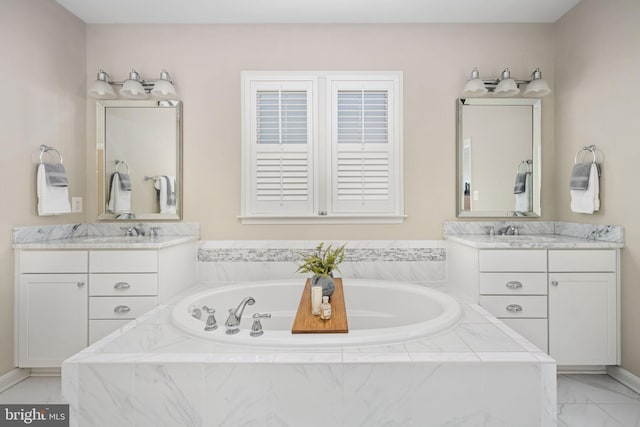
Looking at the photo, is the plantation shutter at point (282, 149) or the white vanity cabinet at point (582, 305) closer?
the white vanity cabinet at point (582, 305)

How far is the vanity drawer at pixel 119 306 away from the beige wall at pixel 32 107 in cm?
56

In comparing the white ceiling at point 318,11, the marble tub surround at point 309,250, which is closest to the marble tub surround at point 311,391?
the marble tub surround at point 309,250

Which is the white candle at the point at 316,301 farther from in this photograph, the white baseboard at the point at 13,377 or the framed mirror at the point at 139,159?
the white baseboard at the point at 13,377

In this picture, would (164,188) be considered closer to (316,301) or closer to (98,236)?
(98,236)

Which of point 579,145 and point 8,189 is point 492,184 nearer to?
point 579,145

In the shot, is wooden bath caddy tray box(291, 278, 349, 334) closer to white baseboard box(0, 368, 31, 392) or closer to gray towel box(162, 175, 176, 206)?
gray towel box(162, 175, 176, 206)

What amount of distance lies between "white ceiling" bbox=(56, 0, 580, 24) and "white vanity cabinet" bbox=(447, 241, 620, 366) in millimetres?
1853

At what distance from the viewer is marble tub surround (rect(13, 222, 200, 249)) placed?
2.16 metres

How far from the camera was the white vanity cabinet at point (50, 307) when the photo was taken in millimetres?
2158

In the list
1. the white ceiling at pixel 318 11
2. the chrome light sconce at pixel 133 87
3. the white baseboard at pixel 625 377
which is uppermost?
the white ceiling at pixel 318 11

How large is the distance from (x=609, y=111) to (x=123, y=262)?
3.49 metres

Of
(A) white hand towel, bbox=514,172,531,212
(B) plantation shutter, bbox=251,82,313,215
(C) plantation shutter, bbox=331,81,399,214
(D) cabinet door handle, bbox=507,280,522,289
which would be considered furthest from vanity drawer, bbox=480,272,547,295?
(B) plantation shutter, bbox=251,82,313,215

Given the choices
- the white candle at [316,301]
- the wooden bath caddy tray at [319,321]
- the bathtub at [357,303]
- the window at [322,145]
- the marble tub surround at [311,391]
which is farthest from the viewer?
the window at [322,145]

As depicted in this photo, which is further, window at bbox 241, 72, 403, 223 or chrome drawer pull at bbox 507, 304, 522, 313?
window at bbox 241, 72, 403, 223
